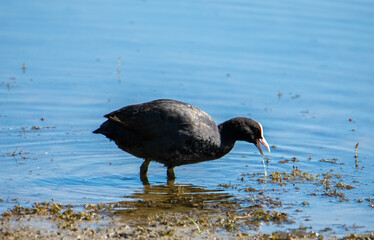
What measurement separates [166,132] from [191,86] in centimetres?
365

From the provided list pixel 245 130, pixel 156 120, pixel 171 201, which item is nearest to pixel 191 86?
pixel 245 130

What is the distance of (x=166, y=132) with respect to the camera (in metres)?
7.00

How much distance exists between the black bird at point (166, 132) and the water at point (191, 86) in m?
0.41

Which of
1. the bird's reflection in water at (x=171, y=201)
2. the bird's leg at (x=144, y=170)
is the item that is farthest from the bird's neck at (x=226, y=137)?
the bird's leg at (x=144, y=170)

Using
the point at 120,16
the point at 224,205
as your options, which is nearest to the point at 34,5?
the point at 120,16

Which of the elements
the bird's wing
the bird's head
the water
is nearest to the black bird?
the bird's wing

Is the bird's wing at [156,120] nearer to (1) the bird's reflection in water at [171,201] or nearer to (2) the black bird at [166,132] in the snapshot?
(2) the black bird at [166,132]

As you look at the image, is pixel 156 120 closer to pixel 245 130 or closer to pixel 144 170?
pixel 144 170

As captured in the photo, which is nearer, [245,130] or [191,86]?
[245,130]

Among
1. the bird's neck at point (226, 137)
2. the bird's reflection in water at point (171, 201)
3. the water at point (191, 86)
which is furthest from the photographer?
the bird's neck at point (226, 137)

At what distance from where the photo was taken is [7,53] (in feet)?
38.0

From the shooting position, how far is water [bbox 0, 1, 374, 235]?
7208 mm

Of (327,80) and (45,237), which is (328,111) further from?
(45,237)

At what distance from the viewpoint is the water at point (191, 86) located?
721 cm
